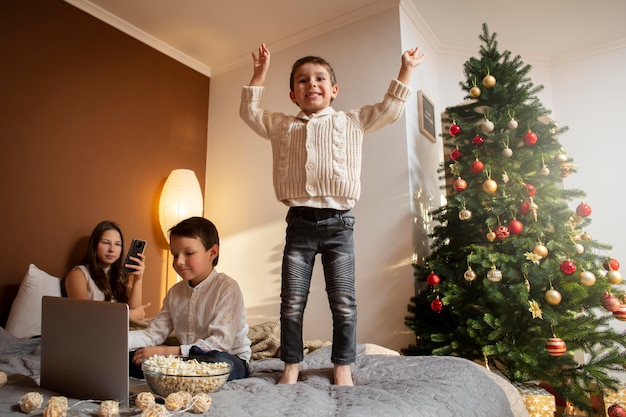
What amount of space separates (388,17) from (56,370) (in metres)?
2.49

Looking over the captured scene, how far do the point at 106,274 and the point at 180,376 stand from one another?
1.68 metres

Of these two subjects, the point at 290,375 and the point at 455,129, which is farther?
the point at 455,129

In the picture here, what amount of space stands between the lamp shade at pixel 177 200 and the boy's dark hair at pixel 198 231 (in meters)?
1.50

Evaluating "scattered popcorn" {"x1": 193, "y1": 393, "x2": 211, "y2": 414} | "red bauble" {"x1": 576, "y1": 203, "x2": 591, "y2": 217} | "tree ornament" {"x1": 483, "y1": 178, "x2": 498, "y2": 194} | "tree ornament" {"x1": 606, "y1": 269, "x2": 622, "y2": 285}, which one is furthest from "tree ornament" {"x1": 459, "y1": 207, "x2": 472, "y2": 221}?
"scattered popcorn" {"x1": 193, "y1": 393, "x2": 211, "y2": 414}

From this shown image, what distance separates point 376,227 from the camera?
249 centimetres

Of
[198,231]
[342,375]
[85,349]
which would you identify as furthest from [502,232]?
[85,349]

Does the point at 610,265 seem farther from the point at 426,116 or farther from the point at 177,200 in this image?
the point at 177,200

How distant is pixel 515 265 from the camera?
183 cm

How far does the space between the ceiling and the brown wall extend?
0.21m

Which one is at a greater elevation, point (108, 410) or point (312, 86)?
point (312, 86)

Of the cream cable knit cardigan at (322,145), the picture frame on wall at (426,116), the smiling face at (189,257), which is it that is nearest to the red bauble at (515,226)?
the cream cable knit cardigan at (322,145)

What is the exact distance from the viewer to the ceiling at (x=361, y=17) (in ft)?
8.73

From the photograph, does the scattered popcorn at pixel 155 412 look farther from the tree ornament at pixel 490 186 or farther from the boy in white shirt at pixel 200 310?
the tree ornament at pixel 490 186

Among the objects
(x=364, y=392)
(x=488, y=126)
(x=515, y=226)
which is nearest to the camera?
(x=364, y=392)
